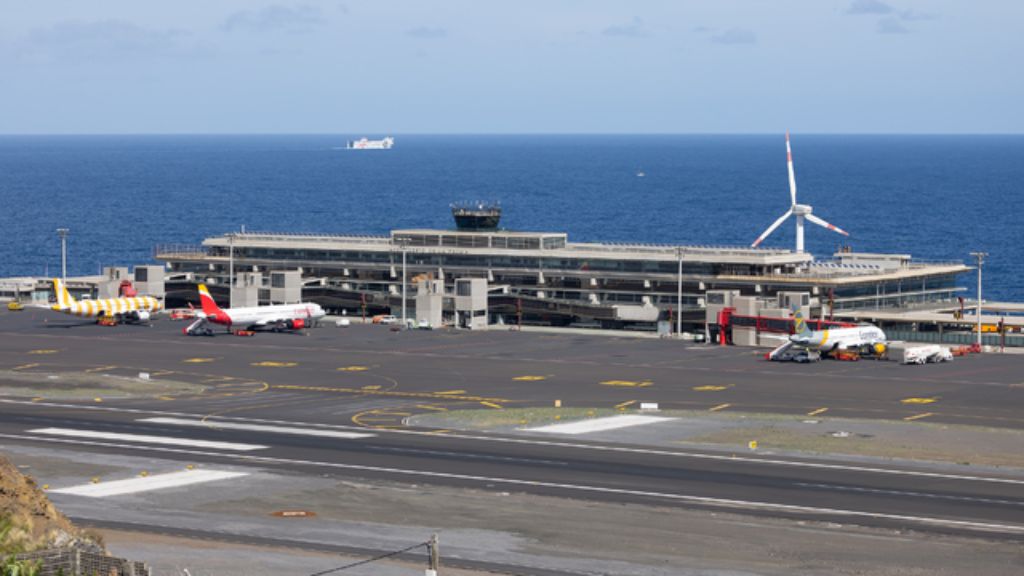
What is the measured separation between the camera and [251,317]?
546ft

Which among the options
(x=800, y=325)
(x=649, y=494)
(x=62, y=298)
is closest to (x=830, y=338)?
(x=800, y=325)

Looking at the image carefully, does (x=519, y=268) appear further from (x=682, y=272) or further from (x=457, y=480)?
(x=457, y=480)

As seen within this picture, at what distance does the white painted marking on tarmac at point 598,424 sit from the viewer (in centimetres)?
10256

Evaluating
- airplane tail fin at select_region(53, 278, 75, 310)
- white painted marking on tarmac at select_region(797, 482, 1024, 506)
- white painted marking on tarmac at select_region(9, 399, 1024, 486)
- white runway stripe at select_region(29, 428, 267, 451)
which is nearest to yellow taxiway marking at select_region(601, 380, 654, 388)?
white painted marking on tarmac at select_region(9, 399, 1024, 486)

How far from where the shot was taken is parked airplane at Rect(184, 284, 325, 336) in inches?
6481

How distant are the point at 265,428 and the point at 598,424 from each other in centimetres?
2165

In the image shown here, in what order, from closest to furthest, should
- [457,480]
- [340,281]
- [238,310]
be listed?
1. [457,480]
2. [238,310]
3. [340,281]

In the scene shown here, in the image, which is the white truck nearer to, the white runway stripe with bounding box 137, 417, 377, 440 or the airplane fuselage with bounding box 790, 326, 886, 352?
the airplane fuselage with bounding box 790, 326, 886, 352

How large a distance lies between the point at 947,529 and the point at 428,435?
3804cm

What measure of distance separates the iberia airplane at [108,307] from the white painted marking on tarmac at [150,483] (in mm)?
88507

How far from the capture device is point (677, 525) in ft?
239

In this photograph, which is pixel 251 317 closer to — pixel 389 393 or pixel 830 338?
pixel 389 393

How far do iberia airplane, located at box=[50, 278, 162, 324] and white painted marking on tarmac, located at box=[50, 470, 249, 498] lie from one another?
88507 mm

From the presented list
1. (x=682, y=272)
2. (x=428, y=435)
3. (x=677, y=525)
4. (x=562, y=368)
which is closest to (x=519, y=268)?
(x=682, y=272)
